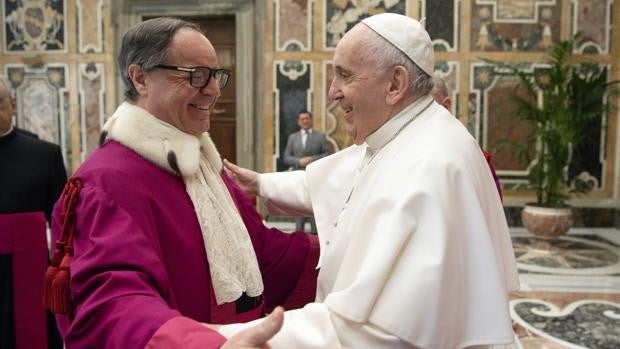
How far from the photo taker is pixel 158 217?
1565 mm

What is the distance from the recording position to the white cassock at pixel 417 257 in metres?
1.34

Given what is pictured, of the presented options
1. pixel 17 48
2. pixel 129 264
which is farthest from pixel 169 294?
pixel 17 48

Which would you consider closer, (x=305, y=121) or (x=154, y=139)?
(x=154, y=139)

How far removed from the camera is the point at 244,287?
177 centimetres

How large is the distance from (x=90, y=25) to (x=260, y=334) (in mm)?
8700

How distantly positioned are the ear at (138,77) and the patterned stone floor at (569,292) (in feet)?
10.6

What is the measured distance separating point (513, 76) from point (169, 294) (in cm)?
769

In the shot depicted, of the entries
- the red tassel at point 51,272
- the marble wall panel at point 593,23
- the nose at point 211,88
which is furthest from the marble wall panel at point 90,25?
the red tassel at point 51,272

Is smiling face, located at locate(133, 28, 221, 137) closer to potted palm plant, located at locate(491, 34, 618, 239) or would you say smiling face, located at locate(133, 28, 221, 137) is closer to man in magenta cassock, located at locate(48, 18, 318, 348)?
man in magenta cassock, located at locate(48, 18, 318, 348)

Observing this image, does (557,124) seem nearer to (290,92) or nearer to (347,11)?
(347,11)

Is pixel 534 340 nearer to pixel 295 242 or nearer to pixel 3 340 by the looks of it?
pixel 295 242

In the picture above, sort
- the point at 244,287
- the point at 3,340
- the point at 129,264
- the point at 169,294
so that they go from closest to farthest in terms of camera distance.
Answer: the point at 129,264
the point at 169,294
the point at 244,287
the point at 3,340

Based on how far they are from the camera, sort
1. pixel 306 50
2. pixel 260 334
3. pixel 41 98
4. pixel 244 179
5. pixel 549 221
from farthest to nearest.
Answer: pixel 41 98
pixel 306 50
pixel 549 221
pixel 244 179
pixel 260 334

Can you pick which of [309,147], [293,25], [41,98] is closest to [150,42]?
[309,147]
